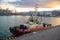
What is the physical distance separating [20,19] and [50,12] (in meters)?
0.79

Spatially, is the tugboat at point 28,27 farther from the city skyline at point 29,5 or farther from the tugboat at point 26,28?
the city skyline at point 29,5

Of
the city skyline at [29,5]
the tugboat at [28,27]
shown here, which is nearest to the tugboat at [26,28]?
the tugboat at [28,27]

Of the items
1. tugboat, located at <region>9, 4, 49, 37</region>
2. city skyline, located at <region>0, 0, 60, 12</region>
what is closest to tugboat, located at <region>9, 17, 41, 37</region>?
tugboat, located at <region>9, 4, 49, 37</region>

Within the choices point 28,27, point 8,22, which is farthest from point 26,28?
point 8,22

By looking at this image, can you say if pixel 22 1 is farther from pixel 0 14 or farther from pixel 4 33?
pixel 4 33

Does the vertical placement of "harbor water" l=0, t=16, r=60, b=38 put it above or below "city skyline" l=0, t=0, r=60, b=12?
below

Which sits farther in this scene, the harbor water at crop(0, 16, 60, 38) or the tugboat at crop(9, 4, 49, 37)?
the tugboat at crop(9, 4, 49, 37)

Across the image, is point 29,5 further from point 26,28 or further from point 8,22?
point 8,22

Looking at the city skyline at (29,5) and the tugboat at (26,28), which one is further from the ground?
the city skyline at (29,5)

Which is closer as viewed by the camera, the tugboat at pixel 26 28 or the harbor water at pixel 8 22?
the harbor water at pixel 8 22

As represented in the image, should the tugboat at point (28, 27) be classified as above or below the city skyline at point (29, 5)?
below

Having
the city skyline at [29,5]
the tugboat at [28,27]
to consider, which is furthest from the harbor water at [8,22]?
the city skyline at [29,5]

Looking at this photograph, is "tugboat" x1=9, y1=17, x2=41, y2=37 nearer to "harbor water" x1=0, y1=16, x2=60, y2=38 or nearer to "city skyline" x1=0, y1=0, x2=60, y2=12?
"harbor water" x1=0, y1=16, x2=60, y2=38

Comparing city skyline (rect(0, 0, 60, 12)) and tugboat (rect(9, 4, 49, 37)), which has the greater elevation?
city skyline (rect(0, 0, 60, 12))
